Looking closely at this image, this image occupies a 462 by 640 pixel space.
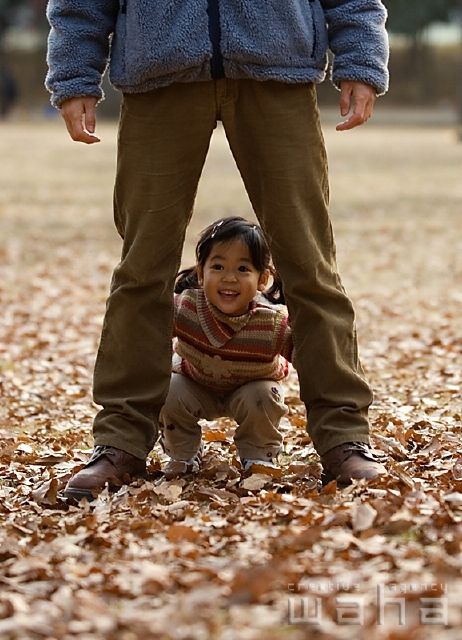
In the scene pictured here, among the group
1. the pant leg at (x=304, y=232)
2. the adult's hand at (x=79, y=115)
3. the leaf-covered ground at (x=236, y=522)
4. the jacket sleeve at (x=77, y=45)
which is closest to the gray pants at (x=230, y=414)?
the leaf-covered ground at (x=236, y=522)

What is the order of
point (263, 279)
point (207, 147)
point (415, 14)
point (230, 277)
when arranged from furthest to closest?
point (415, 14) < point (263, 279) < point (230, 277) < point (207, 147)

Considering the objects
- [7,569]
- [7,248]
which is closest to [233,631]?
[7,569]

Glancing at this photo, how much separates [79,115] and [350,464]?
1436 millimetres

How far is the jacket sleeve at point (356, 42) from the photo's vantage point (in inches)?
138

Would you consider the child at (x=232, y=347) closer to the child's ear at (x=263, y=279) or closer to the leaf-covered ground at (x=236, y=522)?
the child's ear at (x=263, y=279)

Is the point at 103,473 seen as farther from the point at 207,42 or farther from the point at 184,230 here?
the point at 207,42

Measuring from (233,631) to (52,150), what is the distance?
27811mm

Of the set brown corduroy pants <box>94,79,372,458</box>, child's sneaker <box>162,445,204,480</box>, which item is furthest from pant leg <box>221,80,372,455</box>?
child's sneaker <box>162,445,204,480</box>

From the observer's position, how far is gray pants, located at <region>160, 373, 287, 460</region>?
3.93 meters

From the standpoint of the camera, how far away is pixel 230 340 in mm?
3922

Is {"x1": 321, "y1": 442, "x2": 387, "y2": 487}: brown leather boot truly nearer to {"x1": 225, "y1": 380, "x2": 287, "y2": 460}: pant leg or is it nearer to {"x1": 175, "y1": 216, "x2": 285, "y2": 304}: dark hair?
{"x1": 225, "y1": 380, "x2": 287, "y2": 460}: pant leg

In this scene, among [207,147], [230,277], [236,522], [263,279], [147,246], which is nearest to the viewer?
[236,522]

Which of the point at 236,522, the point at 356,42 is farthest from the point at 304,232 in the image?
the point at 236,522

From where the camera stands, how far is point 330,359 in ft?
12.1
